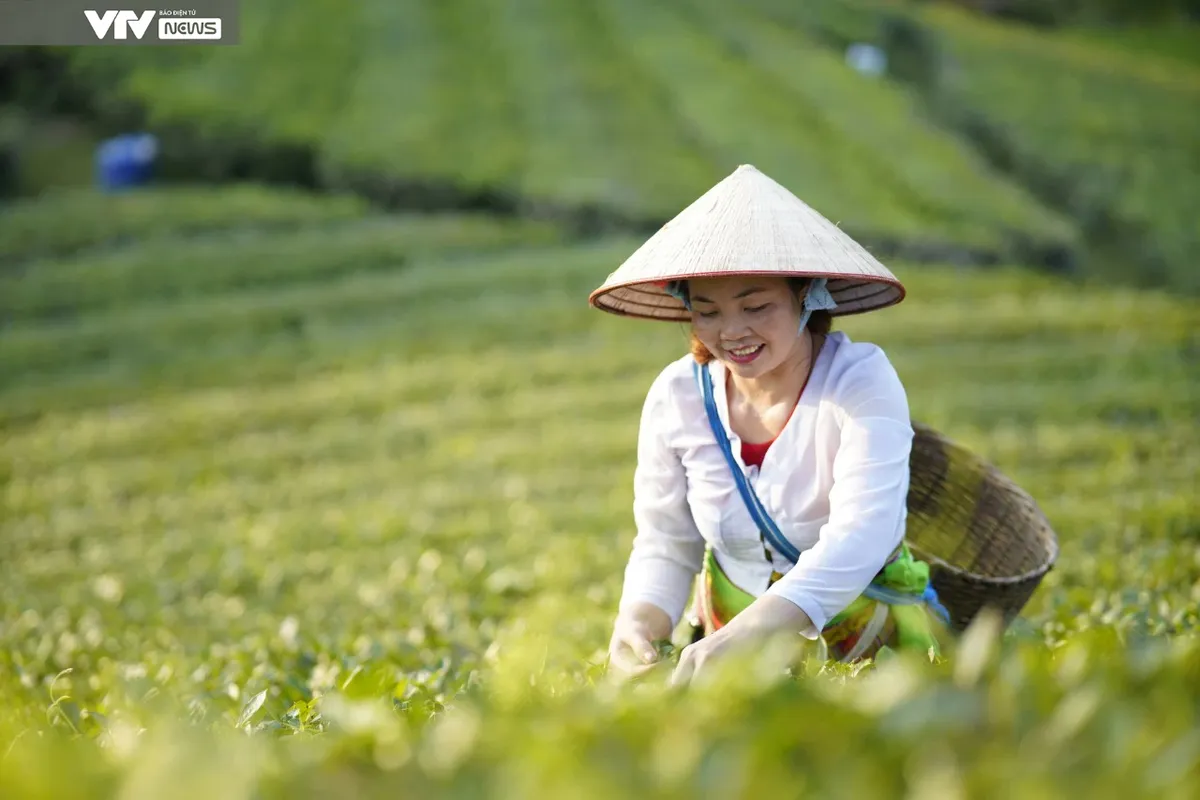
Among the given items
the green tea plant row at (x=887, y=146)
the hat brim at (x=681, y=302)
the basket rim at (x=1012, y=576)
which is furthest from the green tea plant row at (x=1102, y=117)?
the hat brim at (x=681, y=302)

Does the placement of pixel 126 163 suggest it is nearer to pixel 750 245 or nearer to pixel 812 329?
pixel 812 329

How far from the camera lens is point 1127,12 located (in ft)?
65.2

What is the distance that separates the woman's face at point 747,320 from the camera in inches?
112

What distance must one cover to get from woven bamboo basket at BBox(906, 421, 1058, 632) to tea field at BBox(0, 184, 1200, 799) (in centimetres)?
25

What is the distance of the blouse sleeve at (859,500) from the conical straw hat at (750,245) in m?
0.24

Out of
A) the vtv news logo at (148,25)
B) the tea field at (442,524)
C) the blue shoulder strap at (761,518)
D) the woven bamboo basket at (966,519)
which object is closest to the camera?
the tea field at (442,524)

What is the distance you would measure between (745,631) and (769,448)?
533mm

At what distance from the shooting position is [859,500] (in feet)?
8.99

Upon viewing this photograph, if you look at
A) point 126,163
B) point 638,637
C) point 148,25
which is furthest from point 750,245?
point 126,163

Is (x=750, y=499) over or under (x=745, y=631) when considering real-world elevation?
over

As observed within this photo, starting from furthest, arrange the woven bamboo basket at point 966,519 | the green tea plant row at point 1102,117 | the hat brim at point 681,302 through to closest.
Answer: the green tea plant row at point 1102,117, the woven bamboo basket at point 966,519, the hat brim at point 681,302

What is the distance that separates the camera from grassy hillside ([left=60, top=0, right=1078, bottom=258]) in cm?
1491

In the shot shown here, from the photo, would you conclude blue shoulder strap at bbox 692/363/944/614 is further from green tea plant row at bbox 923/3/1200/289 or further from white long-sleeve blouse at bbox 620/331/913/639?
green tea plant row at bbox 923/3/1200/289

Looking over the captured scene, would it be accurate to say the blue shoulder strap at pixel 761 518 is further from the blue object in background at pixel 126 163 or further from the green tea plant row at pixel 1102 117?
the blue object in background at pixel 126 163
